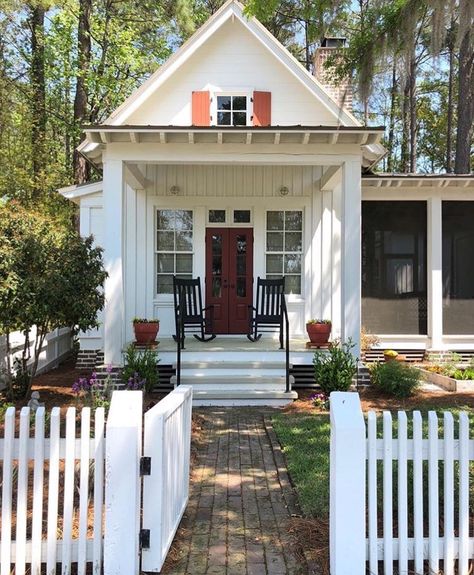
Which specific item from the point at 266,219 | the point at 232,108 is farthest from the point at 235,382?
the point at 232,108

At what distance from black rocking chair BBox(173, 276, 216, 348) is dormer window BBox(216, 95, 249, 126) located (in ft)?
10.6

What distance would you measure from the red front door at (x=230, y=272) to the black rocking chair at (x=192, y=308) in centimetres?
38

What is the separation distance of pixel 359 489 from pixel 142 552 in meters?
1.19

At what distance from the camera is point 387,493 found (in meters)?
2.71

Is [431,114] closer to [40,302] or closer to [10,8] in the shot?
[10,8]

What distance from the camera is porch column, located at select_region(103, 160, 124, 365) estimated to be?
7863 millimetres

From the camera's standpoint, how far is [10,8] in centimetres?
1403

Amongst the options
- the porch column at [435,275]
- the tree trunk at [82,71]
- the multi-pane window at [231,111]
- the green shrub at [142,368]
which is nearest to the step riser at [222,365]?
the green shrub at [142,368]

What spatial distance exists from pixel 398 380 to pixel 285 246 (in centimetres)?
400

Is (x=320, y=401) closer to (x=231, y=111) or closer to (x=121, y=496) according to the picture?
(x=121, y=496)

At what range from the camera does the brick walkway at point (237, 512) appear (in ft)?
9.51

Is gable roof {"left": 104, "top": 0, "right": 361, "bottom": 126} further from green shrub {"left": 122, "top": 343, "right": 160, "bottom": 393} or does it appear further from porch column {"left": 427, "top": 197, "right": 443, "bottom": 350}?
green shrub {"left": 122, "top": 343, "right": 160, "bottom": 393}

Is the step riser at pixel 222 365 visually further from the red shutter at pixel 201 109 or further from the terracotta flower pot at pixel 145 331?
the red shutter at pixel 201 109

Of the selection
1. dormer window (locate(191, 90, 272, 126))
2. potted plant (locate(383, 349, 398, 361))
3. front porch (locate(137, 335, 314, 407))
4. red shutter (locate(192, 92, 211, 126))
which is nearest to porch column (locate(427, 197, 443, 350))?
potted plant (locate(383, 349, 398, 361))
